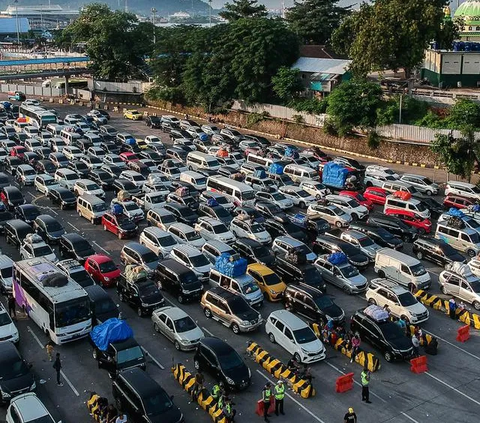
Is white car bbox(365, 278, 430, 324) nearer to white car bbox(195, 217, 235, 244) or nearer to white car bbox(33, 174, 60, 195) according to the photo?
white car bbox(195, 217, 235, 244)

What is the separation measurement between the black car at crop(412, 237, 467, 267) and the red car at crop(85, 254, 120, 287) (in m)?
18.3

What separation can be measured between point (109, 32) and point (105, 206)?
2195 inches

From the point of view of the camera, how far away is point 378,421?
22781 mm

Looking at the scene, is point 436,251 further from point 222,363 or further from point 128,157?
point 128,157

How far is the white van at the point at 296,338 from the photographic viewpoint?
26.2 m

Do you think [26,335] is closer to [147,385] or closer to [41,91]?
[147,385]

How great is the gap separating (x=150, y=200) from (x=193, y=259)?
1180 cm

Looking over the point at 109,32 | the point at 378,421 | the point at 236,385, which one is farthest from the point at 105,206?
the point at 109,32

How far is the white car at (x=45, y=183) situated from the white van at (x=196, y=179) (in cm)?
1004

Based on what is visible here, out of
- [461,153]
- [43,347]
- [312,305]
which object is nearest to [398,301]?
[312,305]

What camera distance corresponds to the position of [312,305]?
1163 inches

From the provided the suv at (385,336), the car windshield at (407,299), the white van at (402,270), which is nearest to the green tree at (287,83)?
the white van at (402,270)

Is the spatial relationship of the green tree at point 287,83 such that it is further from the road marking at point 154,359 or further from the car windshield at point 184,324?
the road marking at point 154,359

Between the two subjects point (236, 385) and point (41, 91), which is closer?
point (236, 385)
